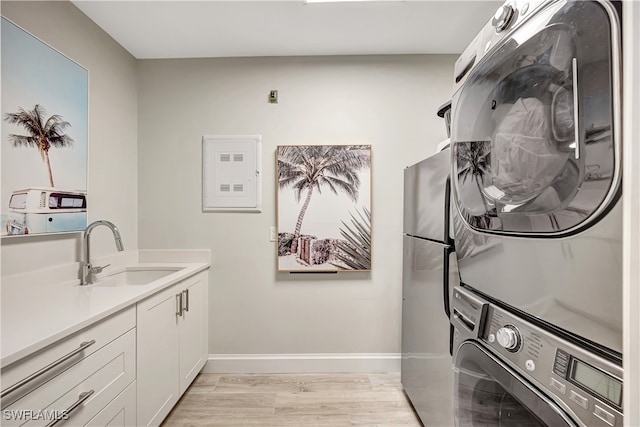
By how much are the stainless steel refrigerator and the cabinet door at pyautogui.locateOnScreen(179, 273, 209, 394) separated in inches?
58.8

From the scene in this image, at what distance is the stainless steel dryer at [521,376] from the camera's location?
609 millimetres

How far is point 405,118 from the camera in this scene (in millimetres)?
2465

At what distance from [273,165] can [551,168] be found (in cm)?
203

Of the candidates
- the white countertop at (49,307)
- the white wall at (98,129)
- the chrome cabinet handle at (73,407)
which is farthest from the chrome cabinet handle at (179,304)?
the chrome cabinet handle at (73,407)

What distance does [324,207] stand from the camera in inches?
96.3

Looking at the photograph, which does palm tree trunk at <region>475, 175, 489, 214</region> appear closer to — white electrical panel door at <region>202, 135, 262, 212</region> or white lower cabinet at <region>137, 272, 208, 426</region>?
white lower cabinet at <region>137, 272, 208, 426</region>

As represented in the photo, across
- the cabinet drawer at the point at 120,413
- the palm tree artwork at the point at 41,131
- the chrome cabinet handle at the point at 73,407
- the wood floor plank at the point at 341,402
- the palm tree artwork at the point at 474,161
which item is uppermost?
the palm tree artwork at the point at 41,131

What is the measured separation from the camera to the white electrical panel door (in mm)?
2471

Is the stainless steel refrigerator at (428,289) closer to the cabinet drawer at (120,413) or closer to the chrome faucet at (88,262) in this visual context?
the cabinet drawer at (120,413)

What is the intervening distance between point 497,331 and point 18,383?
1.43 meters

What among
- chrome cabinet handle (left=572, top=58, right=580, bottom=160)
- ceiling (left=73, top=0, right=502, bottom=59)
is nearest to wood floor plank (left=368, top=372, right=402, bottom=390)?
chrome cabinet handle (left=572, top=58, right=580, bottom=160)

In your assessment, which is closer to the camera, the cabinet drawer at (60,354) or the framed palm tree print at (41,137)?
the cabinet drawer at (60,354)

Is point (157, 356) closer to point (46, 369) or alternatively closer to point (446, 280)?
point (46, 369)

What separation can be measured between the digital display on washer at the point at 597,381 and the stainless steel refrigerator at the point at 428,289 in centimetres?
68
